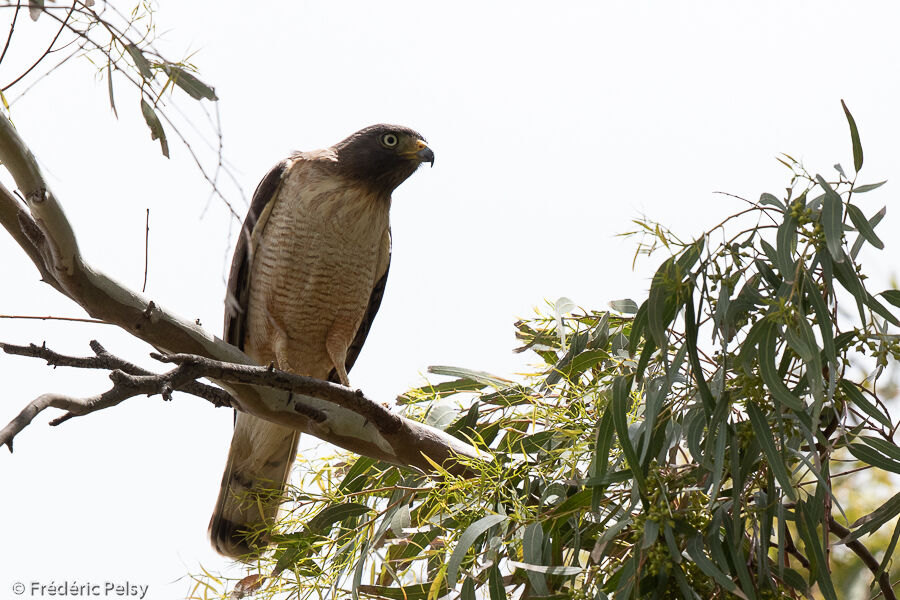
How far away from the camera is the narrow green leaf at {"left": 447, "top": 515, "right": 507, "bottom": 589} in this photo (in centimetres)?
176

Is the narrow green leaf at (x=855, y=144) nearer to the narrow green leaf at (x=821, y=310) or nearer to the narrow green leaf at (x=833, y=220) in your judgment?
the narrow green leaf at (x=833, y=220)

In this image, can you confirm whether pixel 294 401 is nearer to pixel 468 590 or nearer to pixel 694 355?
pixel 468 590

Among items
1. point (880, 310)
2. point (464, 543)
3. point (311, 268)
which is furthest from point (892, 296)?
point (311, 268)

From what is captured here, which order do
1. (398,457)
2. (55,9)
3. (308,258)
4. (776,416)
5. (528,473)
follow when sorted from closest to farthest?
(776,416), (55,9), (528,473), (398,457), (308,258)

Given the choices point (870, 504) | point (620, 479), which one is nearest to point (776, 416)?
point (620, 479)

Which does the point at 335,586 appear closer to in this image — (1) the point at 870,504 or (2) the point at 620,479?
(2) the point at 620,479

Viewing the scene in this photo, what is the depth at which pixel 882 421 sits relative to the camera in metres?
1.75

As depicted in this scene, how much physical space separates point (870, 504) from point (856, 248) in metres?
2.55

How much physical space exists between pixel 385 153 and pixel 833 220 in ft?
8.47

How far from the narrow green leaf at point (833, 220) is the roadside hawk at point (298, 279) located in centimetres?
235

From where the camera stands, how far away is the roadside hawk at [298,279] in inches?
138

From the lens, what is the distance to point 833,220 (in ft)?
5.09

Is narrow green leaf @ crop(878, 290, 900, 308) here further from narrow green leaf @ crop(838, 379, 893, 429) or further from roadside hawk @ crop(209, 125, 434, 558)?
roadside hawk @ crop(209, 125, 434, 558)

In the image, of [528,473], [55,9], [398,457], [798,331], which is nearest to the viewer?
[798,331]
